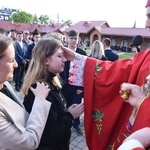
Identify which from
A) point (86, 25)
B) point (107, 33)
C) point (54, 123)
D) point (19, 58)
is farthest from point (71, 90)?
point (86, 25)

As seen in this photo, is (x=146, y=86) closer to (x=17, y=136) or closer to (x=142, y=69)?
(x=142, y=69)

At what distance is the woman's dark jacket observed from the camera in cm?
144

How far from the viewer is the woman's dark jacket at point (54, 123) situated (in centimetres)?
144

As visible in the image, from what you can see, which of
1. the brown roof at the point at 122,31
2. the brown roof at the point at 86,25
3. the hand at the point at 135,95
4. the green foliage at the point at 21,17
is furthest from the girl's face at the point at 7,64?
the green foliage at the point at 21,17

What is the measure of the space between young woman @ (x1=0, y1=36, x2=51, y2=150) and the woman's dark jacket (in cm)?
16

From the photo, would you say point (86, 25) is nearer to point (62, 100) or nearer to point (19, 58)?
point (19, 58)

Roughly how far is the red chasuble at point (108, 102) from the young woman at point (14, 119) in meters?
0.55

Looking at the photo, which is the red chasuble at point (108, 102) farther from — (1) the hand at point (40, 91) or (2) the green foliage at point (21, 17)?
(2) the green foliage at point (21, 17)

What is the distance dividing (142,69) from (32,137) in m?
1.00

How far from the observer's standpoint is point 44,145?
1480 millimetres

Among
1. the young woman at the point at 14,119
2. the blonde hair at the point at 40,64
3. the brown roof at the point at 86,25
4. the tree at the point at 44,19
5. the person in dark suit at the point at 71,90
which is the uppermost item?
the tree at the point at 44,19

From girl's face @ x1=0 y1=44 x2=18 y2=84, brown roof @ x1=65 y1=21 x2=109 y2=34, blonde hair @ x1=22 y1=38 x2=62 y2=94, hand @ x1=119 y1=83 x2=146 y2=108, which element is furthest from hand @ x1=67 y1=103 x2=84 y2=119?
brown roof @ x1=65 y1=21 x2=109 y2=34

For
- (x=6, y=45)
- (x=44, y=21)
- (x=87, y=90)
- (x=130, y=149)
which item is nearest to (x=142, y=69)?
(x=87, y=90)

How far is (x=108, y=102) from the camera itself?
5.60ft
